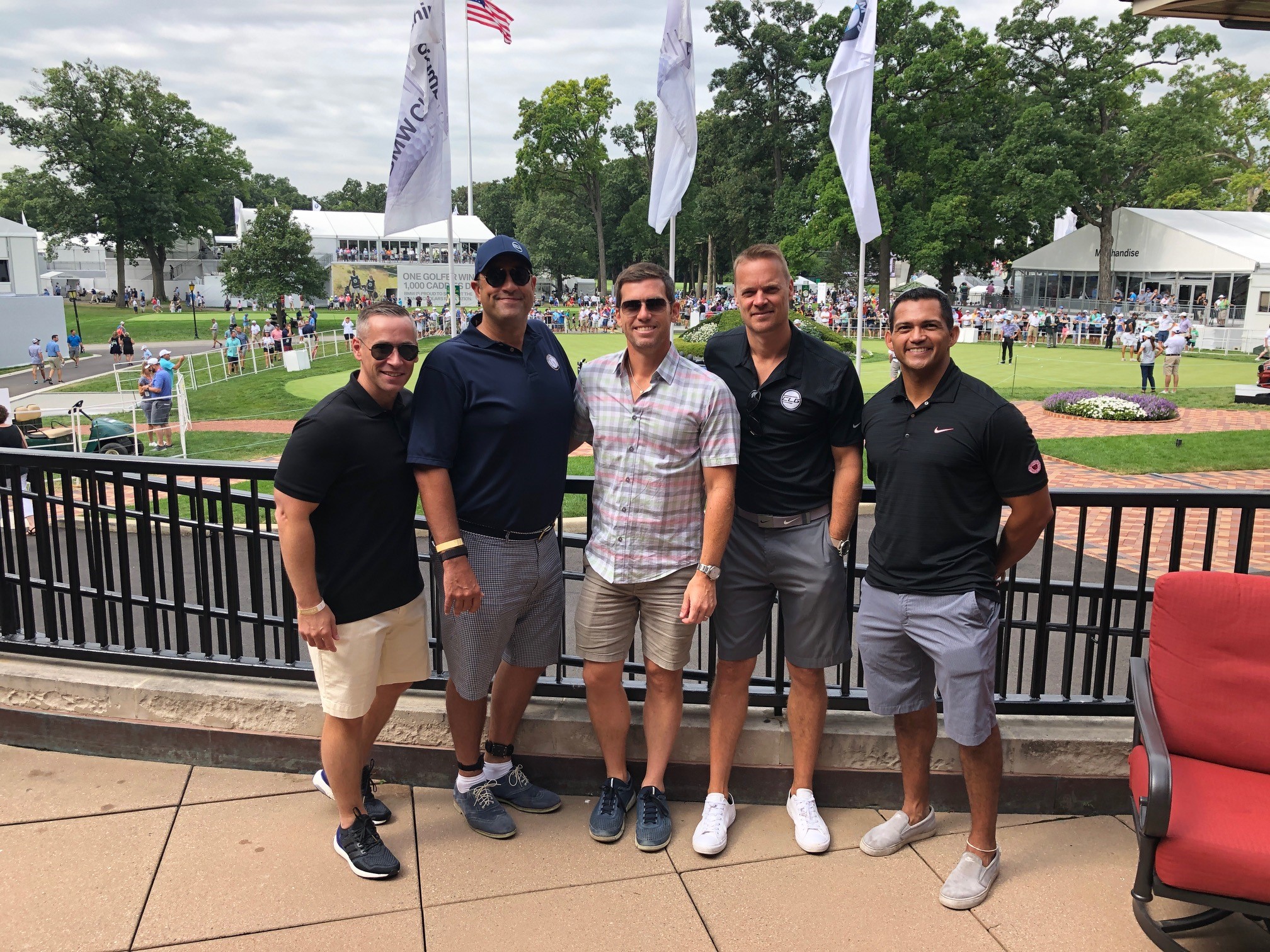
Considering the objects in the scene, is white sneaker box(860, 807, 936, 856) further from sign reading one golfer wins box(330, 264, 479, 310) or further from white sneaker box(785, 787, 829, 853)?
sign reading one golfer wins box(330, 264, 479, 310)

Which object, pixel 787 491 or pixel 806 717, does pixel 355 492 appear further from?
pixel 806 717

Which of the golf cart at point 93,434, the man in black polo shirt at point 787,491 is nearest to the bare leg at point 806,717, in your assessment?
the man in black polo shirt at point 787,491

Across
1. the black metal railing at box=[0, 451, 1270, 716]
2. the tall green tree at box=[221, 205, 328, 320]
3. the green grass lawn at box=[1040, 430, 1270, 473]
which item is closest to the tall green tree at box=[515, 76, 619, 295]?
the tall green tree at box=[221, 205, 328, 320]

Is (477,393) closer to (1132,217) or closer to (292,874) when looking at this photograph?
(292,874)

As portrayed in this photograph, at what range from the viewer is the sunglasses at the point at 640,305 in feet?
9.77

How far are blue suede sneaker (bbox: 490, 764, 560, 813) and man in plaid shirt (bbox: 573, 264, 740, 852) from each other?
23cm

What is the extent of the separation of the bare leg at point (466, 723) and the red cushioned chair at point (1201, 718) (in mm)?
2100

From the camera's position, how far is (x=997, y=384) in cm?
2347

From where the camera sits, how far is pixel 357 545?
2.90m

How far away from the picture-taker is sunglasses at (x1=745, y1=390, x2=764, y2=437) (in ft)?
10.1

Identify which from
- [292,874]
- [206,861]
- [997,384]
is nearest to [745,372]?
[292,874]

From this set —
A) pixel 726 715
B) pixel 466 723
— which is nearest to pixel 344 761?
pixel 466 723

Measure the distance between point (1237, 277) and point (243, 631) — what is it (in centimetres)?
4607

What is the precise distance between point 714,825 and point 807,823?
33cm
